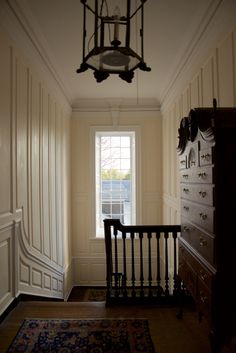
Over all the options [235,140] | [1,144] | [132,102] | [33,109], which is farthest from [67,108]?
[235,140]

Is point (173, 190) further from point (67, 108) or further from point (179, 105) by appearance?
point (67, 108)

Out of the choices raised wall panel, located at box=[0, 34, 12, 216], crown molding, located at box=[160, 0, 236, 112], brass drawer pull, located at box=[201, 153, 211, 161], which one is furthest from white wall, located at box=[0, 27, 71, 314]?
crown molding, located at box=[160, 0, 236, 112]

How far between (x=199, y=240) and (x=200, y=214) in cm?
19

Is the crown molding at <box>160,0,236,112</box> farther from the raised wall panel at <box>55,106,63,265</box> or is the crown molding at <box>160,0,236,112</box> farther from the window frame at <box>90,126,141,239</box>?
the raised wall panel at <box>55,106,63,265</box>

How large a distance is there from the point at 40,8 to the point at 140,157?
3.68 meters

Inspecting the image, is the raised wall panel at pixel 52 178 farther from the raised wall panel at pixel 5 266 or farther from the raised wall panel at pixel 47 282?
the raised wall panel at pixel 5 266

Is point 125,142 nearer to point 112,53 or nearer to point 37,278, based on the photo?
point 37,278

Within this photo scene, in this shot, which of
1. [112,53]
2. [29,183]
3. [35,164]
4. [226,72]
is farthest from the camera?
[35,164]

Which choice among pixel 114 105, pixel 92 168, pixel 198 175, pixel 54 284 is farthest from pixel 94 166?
pixel 198 175

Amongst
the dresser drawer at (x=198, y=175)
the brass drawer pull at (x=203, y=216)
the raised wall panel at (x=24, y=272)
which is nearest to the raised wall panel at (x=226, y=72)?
the dresser drawer at (x=198, y=175)

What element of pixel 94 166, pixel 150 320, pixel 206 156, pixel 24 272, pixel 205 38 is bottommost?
pixel 150 320

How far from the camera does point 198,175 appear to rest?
1.95 m

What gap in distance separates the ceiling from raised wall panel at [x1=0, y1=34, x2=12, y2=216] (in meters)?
0.47

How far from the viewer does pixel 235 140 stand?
1625 millimetres
